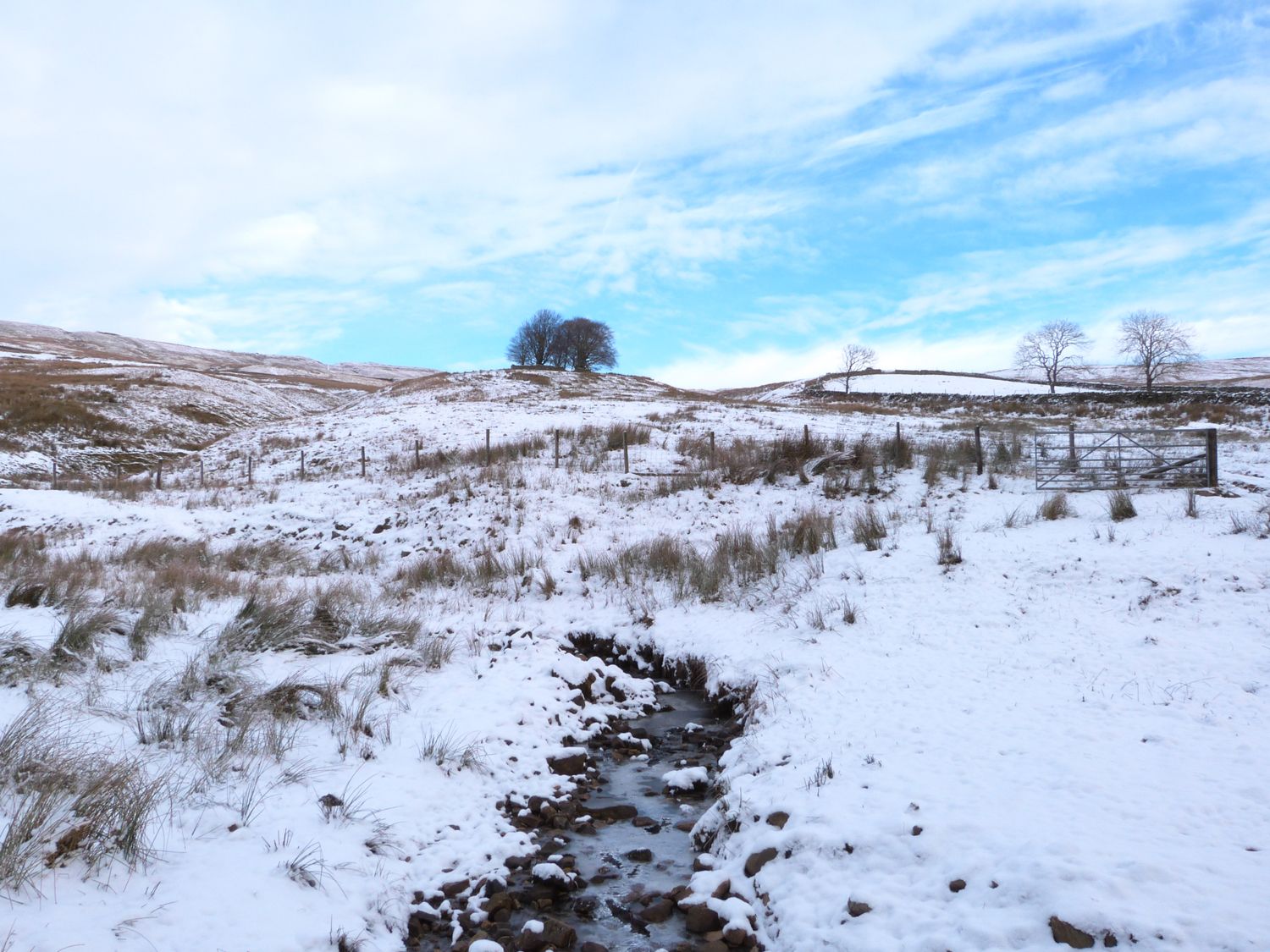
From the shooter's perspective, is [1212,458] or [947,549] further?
[1212,458]

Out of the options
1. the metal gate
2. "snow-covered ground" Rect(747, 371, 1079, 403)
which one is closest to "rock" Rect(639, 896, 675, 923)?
the metal gate

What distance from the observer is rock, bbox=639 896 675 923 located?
4.84 meters

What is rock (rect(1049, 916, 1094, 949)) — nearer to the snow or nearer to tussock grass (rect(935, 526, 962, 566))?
the snow

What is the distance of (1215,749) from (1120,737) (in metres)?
0.61

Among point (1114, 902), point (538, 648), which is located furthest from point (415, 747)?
point (1114, 902)

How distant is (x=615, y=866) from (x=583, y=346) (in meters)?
74.0

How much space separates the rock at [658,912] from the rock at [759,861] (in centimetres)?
61

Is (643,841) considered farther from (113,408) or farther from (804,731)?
(113,408)

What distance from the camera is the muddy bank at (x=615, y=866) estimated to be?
182 inches

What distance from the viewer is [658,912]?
16.0 feet

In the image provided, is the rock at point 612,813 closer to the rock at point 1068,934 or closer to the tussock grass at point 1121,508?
the rock at point 1068,934

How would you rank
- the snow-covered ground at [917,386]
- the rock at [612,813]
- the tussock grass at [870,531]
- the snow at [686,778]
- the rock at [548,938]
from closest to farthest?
the rock at [548,938]
the rock at [612,813]
the snow at [686,778]
the tussock grass at [870,531]
the snow-covered ground at [917,386]

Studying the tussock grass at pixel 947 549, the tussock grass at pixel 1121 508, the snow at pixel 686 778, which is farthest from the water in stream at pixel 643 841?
the tussock grass at pixel 1121 508

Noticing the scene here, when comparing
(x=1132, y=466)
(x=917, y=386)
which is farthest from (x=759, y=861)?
(x=917, y=386)
